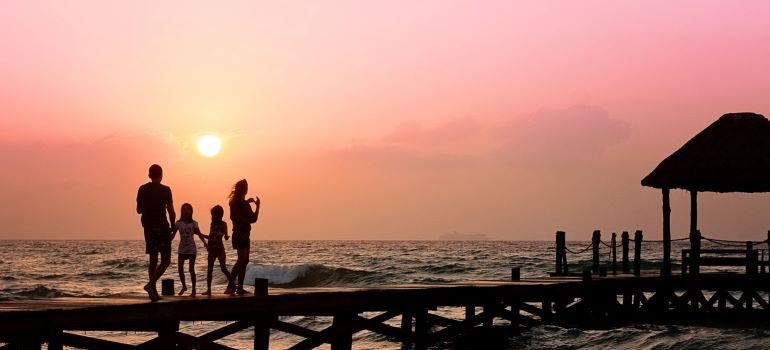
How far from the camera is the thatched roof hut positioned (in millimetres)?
24672

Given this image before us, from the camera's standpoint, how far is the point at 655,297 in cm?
2552

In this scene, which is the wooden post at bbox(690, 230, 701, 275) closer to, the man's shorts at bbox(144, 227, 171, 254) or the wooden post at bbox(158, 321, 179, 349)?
the wooden post at bbox(158, 321, 179, 349)

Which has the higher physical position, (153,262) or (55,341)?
(153,262)

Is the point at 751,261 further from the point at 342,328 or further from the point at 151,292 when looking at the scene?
the point at 151,292

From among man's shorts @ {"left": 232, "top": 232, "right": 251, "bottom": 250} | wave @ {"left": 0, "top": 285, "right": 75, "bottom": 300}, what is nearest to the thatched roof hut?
man's shorts @ {"left": 232, "top": 232, "right": 251, "bottom": 250}

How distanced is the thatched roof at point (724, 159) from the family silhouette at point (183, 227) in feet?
44.7

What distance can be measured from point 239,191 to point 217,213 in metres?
0.67

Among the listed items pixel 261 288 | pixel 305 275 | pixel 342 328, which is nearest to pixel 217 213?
pixel 261 288

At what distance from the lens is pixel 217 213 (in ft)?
48.6

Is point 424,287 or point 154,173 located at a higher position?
point 154,173

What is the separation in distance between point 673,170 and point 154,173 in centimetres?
1596

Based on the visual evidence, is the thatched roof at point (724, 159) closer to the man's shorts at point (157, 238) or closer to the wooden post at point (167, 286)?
the wooden post at point (167, 286)

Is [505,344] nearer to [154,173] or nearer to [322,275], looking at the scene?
[154,173]

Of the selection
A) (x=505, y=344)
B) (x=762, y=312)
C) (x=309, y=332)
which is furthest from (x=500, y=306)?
(x=762, y=312)
